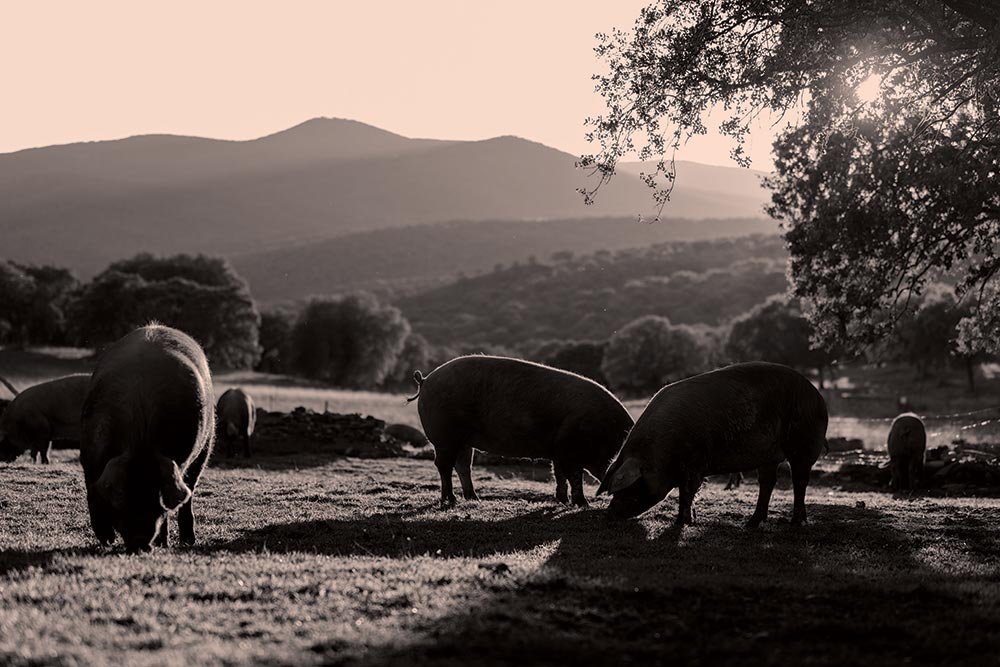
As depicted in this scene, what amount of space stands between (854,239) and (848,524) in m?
5.71

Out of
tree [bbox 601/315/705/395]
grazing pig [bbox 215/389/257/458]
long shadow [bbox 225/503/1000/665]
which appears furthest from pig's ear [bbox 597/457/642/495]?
tree [bbox 601/315/705/395]

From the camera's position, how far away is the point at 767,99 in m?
17.7

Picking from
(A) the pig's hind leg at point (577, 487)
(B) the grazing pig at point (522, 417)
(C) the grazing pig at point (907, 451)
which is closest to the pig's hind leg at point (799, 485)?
(B) the grazing pig at point (522, 417)

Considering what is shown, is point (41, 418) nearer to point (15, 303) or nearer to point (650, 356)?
Answer: point (15, 303)

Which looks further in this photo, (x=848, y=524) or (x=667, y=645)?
(x=848, y=524)

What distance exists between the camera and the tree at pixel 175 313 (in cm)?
Answer: 7738

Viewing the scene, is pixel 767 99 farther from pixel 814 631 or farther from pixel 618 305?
pixel 618 305

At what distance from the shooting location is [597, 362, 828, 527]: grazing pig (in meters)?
12.9

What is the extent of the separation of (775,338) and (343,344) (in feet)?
126

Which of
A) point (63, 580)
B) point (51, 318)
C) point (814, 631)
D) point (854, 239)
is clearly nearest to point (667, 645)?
point (814, 631)

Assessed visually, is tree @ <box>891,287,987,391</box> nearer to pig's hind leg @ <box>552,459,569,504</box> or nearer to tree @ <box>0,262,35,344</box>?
pig's hind leg @ <box>552,459,569,504</box>

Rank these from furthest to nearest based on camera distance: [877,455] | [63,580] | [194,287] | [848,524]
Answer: [194,287] → [877,455] → [848,524] → [63,580]

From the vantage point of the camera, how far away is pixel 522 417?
15.7 meters

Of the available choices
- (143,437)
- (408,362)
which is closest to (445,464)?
(143,437)
